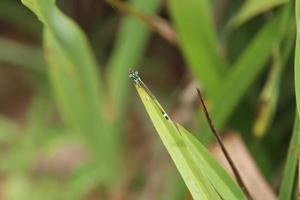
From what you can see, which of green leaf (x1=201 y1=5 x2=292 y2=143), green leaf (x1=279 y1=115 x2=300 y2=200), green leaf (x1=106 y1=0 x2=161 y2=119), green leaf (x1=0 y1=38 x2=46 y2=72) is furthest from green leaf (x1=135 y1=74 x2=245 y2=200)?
green leaf (x1=0 y1=38 x2=46 y2=72)

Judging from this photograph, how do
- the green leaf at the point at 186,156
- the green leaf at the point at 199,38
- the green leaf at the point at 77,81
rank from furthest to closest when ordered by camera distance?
the green leaf at the point at 199,38
the green leaf at the point at 77,81
the green leaf at the point at 186,156

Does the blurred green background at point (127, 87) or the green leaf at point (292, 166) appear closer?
the green leaf at point (292, 166)

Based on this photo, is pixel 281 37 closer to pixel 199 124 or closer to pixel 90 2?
pixel 199 124

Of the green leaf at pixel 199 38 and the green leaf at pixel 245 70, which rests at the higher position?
the green leaf at pixel 199 38

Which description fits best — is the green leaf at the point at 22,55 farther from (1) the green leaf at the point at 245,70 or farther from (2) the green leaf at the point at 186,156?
(2) the green leaf at the point at 186,156

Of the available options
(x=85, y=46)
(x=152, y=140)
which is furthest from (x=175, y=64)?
(x=85, y=46)

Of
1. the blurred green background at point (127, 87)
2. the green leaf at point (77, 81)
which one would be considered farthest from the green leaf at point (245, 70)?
the green leaf at point (77, 81)

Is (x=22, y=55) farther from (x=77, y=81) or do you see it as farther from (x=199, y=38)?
(x=199, y=38)

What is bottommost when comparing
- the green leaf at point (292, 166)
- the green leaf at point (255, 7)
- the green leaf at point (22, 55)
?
the green leaf at point (292, 166)

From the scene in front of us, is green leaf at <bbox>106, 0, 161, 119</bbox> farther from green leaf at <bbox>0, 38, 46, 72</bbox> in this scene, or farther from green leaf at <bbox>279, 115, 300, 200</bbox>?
green leaf at <bbox>279, 115, 300, 200</bbox>
